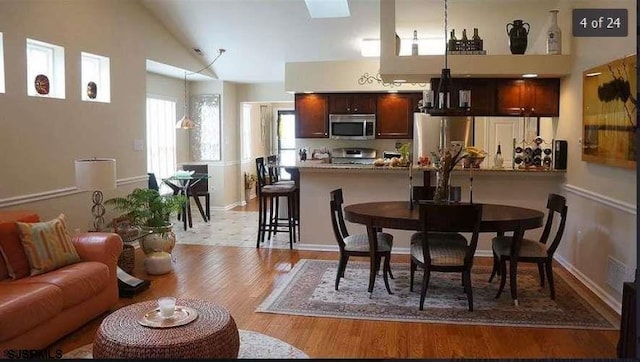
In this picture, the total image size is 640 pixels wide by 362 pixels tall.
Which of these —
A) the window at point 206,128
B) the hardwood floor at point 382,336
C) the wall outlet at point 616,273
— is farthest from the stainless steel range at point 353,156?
the wall outlet at point 616,273

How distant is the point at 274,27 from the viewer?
694cm

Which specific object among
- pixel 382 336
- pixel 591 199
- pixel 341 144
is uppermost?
pixel 341 144

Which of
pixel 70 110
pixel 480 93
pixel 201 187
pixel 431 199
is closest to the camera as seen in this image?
pixel 431 199

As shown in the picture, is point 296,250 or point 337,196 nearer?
point 337,196

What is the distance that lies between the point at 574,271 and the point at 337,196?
238 cm

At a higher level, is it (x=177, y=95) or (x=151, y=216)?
(x=177, y=95)

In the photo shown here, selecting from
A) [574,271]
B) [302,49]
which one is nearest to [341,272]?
[574,271]

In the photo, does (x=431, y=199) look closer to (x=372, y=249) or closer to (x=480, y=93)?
(x=372, y=249)

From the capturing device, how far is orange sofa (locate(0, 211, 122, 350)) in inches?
113

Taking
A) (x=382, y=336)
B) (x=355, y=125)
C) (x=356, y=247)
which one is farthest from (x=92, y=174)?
(x=355, y=125)

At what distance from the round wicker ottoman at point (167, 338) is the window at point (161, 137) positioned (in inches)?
224

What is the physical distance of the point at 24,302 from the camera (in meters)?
2.90

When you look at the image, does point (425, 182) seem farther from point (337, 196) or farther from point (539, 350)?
point (539, 350)

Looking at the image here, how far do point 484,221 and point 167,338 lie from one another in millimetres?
2417
